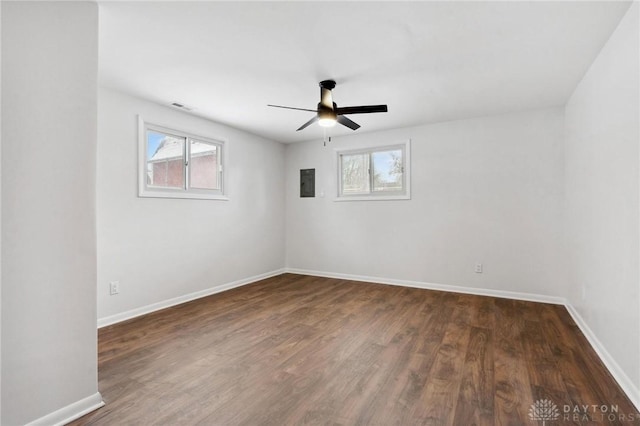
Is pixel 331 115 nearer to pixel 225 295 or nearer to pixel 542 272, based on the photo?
pixel 225 295

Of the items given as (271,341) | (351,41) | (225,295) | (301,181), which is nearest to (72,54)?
(351,41)

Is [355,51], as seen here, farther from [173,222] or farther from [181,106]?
[173,222]

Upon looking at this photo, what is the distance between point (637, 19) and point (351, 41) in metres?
1.67

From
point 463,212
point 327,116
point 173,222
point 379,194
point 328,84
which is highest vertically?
point 328,84

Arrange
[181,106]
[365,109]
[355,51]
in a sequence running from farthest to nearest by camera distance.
→ 1. [181,106]
2. [365,109]
3. [355,51]

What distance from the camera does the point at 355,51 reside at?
2355mm

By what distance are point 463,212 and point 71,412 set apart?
4.28m

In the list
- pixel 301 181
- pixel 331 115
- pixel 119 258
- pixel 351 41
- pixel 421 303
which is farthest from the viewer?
pixel 301 181

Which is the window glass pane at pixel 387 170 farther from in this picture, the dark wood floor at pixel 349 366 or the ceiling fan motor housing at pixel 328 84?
the ceiling fan motor housing at pixel 328 84

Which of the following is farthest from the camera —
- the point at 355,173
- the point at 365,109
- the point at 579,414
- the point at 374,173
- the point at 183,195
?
the point at 355,173

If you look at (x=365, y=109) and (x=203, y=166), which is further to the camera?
(x=203, y=166)

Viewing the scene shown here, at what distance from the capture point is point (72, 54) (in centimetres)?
163

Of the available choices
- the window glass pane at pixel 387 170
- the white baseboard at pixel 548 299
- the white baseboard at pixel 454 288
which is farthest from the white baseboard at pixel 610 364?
the window glass pane at pixel 387 170

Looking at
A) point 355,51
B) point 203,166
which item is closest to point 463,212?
point 355,51
